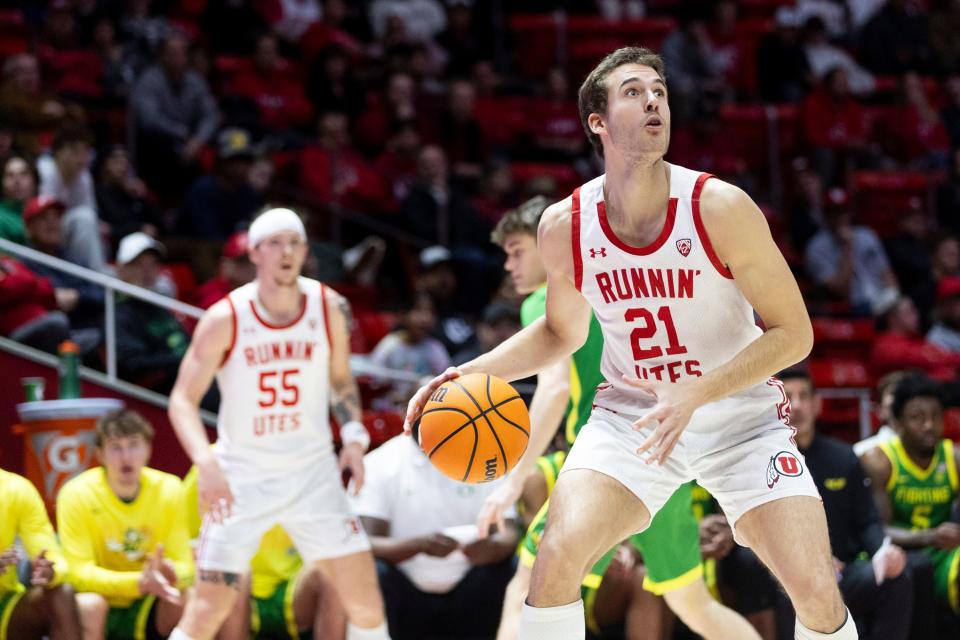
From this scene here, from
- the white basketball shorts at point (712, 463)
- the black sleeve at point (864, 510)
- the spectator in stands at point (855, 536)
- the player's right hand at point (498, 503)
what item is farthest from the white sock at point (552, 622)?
the black sleeve at point (864, 510)

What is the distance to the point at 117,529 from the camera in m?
6.76

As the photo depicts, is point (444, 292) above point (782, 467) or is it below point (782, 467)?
above

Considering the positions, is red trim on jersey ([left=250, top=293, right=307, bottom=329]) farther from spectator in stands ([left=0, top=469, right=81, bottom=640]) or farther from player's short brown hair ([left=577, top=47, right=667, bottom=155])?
player's short brown hair ([left=577, top=47, right=667, bottom=155])

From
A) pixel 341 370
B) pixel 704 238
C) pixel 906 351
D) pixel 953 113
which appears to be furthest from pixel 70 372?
pixel 953 113

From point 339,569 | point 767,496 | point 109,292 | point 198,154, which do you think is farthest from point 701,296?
point 198,154

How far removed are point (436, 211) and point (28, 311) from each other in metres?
3.98

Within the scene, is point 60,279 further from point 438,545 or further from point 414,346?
point 438,545

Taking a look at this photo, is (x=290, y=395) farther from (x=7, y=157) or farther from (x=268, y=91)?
(x=268, y=91)

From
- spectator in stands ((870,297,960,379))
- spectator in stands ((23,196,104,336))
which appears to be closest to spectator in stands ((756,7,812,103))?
spectator in stands ((870,297,960,379))

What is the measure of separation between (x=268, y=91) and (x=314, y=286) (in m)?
6.12

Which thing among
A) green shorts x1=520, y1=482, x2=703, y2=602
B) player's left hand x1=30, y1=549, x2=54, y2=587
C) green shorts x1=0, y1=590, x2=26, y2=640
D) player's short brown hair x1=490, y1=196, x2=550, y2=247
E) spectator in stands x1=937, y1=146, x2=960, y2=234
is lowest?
green shorts x1=0, y1=590, x2=26, y2=640

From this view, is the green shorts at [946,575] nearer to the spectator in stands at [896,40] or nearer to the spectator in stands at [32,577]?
the spectator in stands at [32,577]

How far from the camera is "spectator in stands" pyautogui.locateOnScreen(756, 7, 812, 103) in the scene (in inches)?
562

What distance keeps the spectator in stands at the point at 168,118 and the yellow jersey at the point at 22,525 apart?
4700 millimetres
